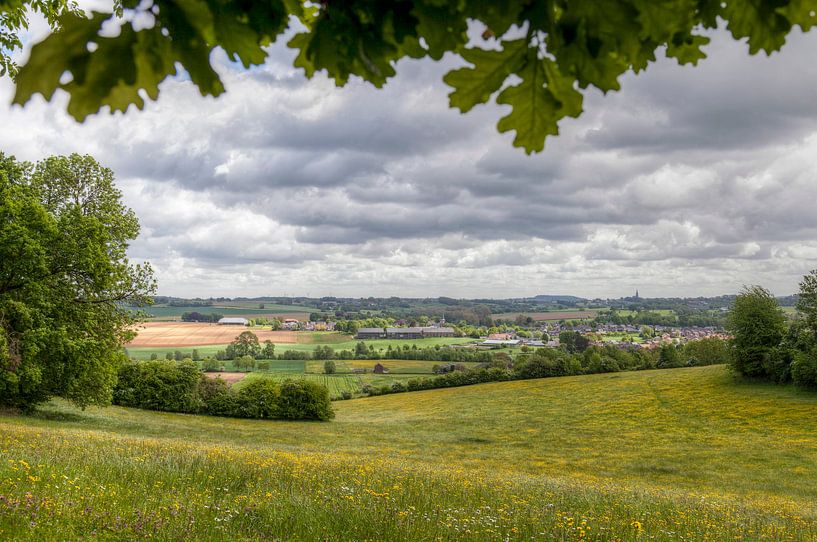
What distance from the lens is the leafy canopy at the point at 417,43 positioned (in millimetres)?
1321

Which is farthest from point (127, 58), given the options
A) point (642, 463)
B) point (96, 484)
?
point (642, 463)

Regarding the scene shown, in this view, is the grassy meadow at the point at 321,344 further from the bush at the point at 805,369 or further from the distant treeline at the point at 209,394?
the bush at the point at 805,369

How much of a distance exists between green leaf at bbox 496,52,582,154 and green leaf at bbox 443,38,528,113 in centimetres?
4

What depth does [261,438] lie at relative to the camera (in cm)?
3538

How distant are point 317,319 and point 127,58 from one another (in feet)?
570

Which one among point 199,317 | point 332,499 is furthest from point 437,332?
point 332,499

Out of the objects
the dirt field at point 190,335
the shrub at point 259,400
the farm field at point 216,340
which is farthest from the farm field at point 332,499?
the dirt field at point 190,335

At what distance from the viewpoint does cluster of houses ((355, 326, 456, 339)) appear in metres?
143

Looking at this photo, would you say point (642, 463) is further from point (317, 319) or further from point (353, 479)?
point (317, 319)

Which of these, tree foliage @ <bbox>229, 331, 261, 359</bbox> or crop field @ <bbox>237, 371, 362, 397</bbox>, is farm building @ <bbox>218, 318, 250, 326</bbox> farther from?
crop field @ <bbox>237, 371, 362, 397</bbox>

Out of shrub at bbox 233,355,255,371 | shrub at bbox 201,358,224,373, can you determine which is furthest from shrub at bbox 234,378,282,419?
shrub at bbox 233,355,255,371

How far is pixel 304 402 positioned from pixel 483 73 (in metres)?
58.5

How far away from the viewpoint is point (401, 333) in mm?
146625

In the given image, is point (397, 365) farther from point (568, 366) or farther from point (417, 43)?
point (417, 43)
